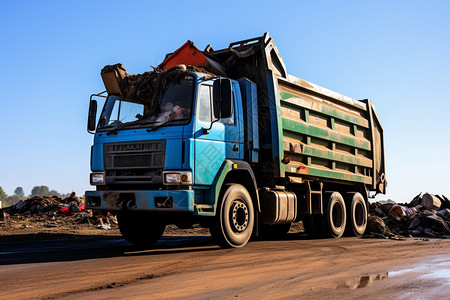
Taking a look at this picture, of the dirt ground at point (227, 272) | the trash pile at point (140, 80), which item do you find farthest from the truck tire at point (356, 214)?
the trash pile at point (140, 80)

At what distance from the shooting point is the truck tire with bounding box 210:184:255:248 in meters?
7.98

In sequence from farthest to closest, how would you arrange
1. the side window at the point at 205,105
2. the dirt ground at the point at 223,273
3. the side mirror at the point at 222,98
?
the side window at the point at 205,105, the side mirror at the point at 222,98, the dirt ground at the point at 223,273

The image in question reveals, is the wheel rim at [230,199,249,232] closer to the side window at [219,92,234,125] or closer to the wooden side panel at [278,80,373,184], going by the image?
the side window at [219,92,234,125]

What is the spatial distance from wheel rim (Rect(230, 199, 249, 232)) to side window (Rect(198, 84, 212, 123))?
4.90 ft

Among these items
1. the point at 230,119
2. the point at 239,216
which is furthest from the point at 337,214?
the point at 230,119

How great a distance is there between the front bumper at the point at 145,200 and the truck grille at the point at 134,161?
8.9 inches

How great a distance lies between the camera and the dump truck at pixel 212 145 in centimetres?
767

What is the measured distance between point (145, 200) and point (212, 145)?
54.2 inches

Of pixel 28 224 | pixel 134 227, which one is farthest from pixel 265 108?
pixel 28 224

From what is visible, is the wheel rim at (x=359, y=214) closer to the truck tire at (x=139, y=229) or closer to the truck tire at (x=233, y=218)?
the truck tire at (x=233, y=218)

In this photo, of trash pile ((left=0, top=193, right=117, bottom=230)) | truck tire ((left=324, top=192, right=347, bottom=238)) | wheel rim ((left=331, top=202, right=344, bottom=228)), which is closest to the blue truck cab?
truck tire ((left=324, top=192, right=347, bottom=238))

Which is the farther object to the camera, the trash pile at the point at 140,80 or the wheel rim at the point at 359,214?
the wheel rim at the point at 359,214

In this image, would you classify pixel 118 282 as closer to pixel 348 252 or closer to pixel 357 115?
pixel 348 252

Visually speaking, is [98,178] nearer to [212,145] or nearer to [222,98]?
[212,145]
